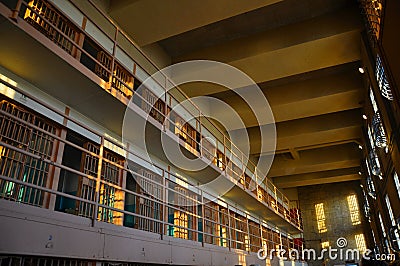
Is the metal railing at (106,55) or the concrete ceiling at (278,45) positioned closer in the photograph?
the metal railing at (106,55)

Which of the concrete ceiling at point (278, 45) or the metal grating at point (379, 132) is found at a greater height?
the concrete ceiling at point (278, 45)

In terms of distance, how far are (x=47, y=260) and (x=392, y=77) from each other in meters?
5.28

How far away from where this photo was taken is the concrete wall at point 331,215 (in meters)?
17.4

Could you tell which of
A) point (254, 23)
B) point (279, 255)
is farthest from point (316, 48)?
point (279, 255)

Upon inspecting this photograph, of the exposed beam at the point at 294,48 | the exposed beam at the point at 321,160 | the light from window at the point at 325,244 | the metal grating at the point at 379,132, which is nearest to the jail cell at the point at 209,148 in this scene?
the exposed beam at the point at 294,48

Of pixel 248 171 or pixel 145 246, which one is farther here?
pixel 248 171

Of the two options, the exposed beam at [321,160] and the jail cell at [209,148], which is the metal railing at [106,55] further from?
the exposed beam at [321,160]

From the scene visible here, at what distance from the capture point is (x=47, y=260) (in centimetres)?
338

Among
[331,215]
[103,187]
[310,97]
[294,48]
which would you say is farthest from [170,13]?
[331,215]

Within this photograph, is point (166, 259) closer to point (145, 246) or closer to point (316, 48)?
point (145, 246)

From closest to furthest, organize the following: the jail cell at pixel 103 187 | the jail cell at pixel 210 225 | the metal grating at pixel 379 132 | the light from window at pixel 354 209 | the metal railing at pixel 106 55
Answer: the metal railing at pixel 106 55 < the jail cell at pixel 103 187 < the metal grating at pixel 379 132 < the jail cell at pixel 210 225 < the light from window at pixel 354 209

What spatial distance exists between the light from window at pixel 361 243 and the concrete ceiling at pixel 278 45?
7.61 meters

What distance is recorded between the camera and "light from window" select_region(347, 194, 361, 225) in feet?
56.9

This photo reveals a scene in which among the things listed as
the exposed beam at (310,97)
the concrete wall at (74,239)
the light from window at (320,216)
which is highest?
the exposed beam at (310,97)
